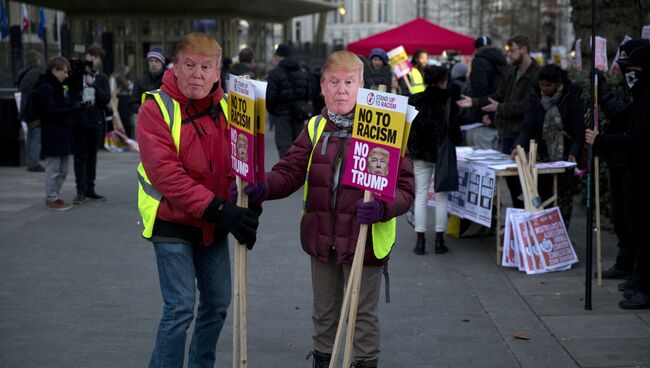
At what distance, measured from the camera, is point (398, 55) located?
1605cm

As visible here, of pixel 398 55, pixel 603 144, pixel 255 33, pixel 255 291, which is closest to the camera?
pixel 603 144

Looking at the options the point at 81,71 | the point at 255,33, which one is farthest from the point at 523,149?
the point at 255,33

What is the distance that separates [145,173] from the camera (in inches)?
182

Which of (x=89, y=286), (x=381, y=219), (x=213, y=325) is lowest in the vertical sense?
(x=89, y=286)

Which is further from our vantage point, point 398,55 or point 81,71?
point 398,55

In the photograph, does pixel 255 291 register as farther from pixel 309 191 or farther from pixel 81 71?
pixel 81 71

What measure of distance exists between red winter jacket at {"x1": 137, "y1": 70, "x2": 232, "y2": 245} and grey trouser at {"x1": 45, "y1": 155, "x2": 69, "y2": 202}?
7035 mm

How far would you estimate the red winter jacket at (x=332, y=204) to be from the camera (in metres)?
4.82

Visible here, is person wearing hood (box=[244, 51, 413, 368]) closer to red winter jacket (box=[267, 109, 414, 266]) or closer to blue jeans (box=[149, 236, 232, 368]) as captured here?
red winter jacket (box=[267, 109, 414, 266])

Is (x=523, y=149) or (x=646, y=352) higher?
(x=523, y=149)

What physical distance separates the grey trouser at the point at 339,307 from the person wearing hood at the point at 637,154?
108 inches

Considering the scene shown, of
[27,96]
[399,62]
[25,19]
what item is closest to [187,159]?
[27,96]

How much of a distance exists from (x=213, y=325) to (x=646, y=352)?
280 centimetres

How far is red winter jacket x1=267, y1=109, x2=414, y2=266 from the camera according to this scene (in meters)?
4.82
